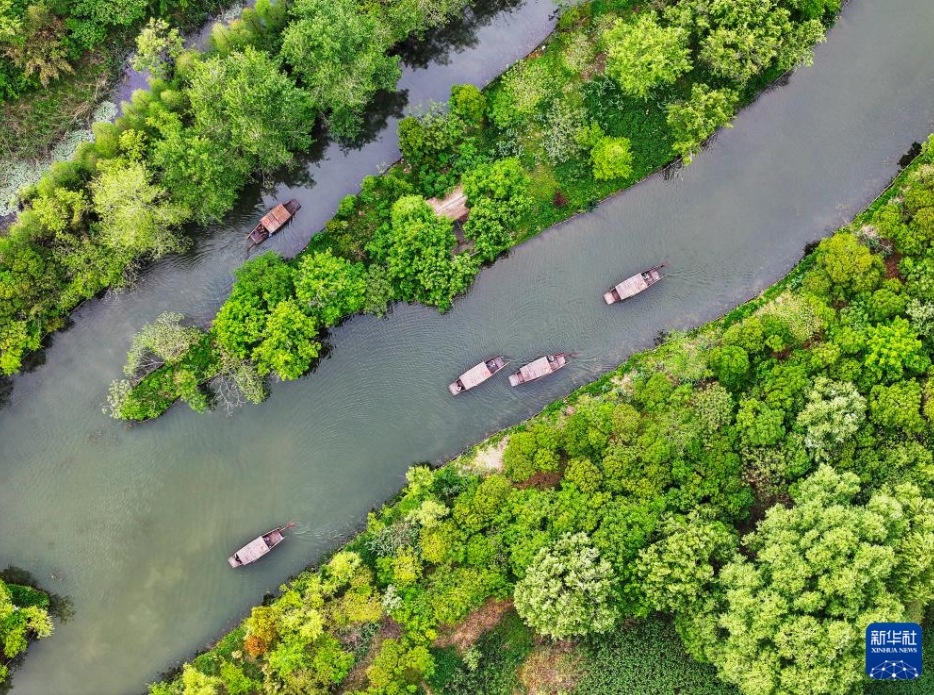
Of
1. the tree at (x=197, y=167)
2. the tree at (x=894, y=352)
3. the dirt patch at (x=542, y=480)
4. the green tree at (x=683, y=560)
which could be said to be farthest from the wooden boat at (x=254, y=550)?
the tree at (x=894, y=352)

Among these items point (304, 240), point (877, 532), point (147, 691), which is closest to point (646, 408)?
point (877, 532)

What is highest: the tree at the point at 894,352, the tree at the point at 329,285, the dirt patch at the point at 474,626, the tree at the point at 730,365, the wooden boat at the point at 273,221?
the wooden boat at the point at 273,221

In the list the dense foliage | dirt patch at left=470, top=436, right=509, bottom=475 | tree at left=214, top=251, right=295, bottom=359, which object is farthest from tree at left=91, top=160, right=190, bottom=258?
dirt patch at left=470, top=436, right=509, bottom=475

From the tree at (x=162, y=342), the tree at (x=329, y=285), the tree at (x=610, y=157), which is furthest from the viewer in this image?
the tree at (x=610, y=157)

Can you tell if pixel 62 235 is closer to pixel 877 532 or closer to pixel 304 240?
pixel 304 240

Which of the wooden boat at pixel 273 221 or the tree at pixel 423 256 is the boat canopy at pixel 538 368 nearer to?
the tree at pixel 423 256

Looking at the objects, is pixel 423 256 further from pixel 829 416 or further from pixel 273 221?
pixel 829 416

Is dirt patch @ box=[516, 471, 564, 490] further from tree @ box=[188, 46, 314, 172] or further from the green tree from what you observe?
tree @ box=[188, 46, 314, 172]

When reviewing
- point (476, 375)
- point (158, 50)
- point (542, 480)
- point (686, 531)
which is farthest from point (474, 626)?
point (158, 50)
